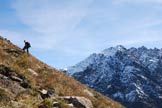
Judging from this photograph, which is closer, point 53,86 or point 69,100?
point 69,100

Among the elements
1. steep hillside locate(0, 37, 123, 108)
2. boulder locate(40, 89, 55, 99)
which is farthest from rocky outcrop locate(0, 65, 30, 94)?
boulder locate(40, 89, 55, 99)

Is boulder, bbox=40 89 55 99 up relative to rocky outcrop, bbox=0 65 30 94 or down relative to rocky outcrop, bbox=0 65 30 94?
down

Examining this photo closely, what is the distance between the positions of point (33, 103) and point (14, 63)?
29.8ft

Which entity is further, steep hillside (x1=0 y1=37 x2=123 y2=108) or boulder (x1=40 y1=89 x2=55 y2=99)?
boulder (x1=40 y1=89 x2=55 y2=99)

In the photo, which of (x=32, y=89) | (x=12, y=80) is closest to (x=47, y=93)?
(x=32, y=89)

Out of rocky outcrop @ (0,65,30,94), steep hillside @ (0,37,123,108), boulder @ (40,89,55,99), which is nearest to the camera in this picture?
steep hillside @ (0,37,123,108)

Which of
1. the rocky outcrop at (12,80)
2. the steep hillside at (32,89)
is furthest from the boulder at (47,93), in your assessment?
the rocky outcrop at (12,80)

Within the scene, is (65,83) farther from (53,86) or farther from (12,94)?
(12,94)

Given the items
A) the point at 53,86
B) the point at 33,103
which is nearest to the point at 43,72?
the point at 53,86

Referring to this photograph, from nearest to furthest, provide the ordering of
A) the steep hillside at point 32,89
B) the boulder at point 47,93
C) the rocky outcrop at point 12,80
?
the steep hillside at point 32,89 < the rocky outcrop at point 12,80 < the boulder at point 47,93

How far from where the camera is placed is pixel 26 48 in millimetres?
37406

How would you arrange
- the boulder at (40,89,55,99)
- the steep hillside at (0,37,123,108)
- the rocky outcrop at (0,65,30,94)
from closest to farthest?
the steep hillside at (0,37,123,108) → the rocky outcrop at (0,65,30,94) → the boulder at (40,89,55,99)

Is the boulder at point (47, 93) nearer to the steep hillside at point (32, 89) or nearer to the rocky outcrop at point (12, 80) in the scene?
the steep hillside at point (32, 89)

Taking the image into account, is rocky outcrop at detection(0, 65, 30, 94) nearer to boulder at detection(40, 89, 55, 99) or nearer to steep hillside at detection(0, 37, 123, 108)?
steep hillside at detection(0, 37, 123, 108)
